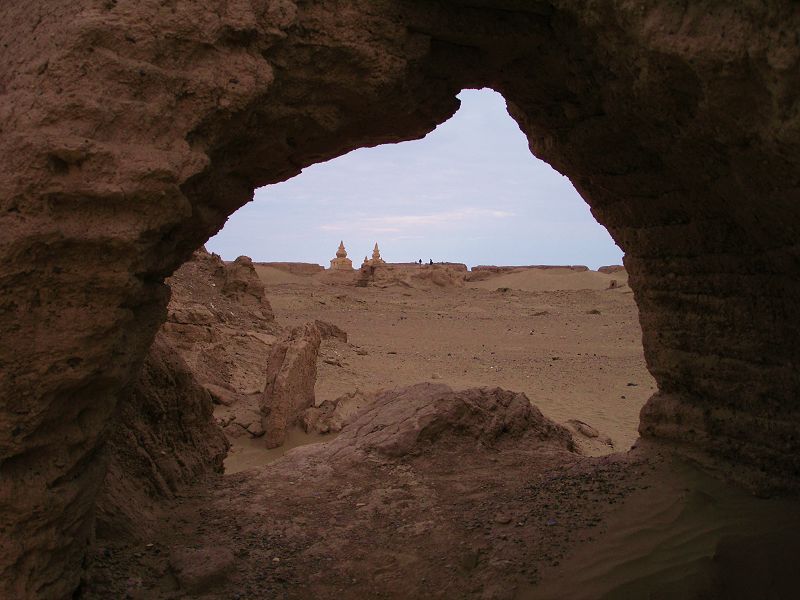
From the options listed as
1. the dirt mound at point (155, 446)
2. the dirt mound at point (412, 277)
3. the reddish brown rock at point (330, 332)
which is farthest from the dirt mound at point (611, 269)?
the dirt mound at point (155, 446)

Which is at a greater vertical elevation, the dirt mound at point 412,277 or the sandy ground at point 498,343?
the dirt mound at point 412,277

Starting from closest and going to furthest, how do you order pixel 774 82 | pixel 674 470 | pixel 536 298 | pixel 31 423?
1. pixel 774 82
2. pixel 31 423
3. pixel 674 470
4. pixel 536 298

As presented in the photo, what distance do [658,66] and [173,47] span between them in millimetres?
2022

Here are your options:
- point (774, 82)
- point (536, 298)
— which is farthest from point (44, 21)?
point (536, 298)

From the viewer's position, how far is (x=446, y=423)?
5.57m

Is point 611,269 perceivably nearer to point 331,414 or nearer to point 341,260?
point 341,260

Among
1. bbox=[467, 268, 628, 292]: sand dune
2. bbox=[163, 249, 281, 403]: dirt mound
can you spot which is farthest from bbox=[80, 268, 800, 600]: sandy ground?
bbox=[467, 268, 628, 292]: sand dune

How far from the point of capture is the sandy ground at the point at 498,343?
11.0 meters

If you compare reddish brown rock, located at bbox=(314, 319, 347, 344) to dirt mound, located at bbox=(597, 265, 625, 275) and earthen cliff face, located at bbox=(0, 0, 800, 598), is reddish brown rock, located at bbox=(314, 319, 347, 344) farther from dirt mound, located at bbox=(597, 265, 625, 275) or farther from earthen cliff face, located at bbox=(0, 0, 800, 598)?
dirt mound, located at bbox=(597, 265, 625, 275)

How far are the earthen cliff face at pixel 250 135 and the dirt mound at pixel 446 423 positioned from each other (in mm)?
2149

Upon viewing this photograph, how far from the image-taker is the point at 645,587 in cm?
355

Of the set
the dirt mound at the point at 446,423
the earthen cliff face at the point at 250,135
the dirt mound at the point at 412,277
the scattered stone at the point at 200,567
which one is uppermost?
the dirt mound at the point at 412,277

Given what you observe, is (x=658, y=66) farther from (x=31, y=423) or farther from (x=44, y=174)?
(x=31, y=423)

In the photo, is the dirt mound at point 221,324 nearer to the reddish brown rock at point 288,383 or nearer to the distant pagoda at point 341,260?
the reddish brown rock at point 288,383
